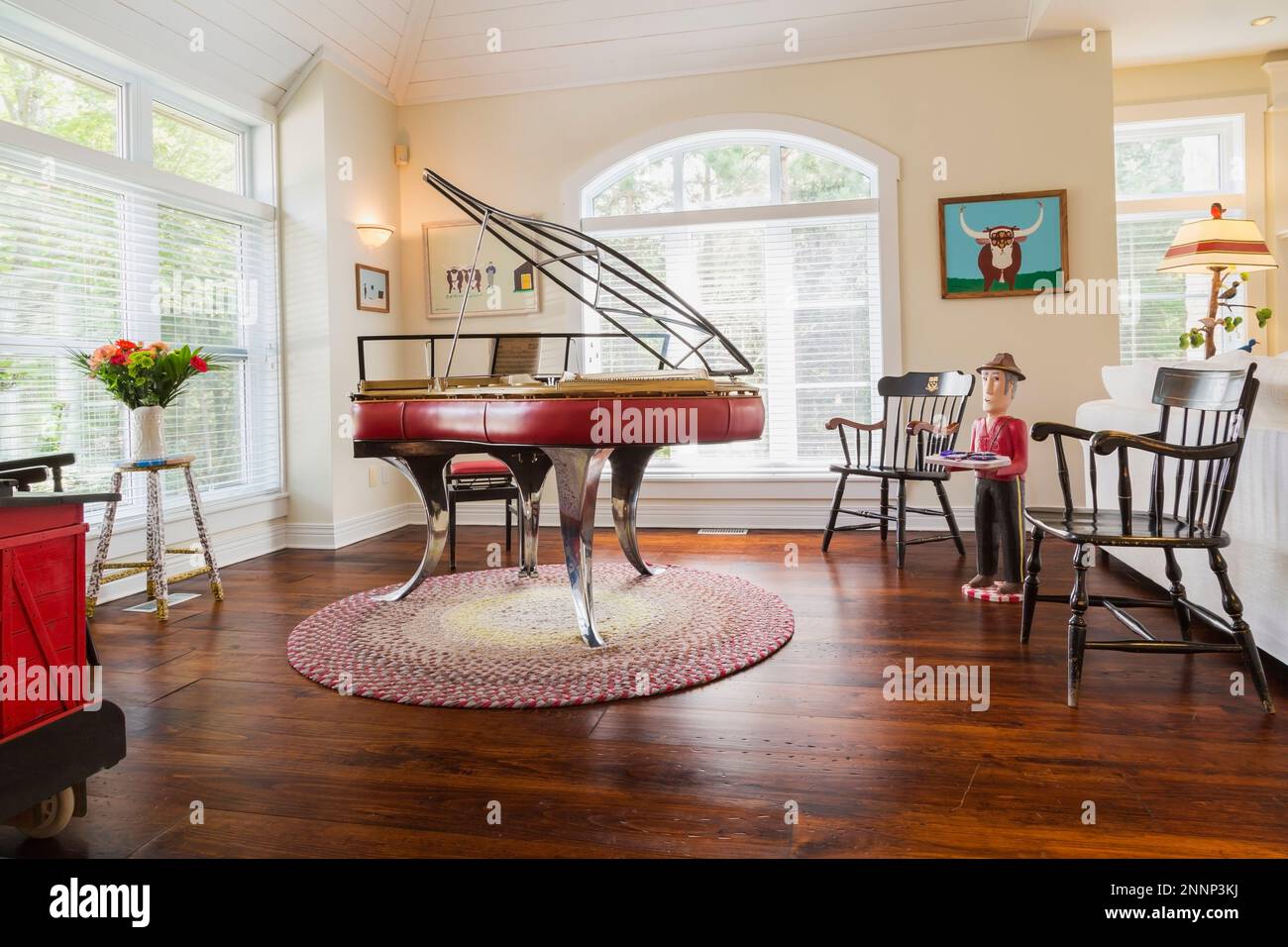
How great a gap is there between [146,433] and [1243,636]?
378cm

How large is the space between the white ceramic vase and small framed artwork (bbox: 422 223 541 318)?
2.36m

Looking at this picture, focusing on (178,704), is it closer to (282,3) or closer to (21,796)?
(21,796)

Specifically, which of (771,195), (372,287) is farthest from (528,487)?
(771,195)

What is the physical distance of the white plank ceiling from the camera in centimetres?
430

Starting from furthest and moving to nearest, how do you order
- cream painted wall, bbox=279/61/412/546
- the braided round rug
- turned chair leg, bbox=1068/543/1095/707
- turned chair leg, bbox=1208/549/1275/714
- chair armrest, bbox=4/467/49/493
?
cream painted wall, bbox=279/61/412/546 → the braided round rug → turned chair leg, bbox=1068/543/1095/707 → turned chair leg, bbox=1208/549/1275/714 → chair armrest, bbox=4/467/49/493

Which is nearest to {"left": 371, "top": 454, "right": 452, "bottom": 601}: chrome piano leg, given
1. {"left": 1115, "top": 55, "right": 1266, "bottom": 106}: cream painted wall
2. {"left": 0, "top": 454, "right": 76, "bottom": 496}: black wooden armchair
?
{"left": 0, "top": 454, "right": 76, "bottom": 496}: black wooden armchair

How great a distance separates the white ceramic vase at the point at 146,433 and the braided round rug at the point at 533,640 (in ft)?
3.25

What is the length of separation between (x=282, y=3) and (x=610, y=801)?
14.4 feet

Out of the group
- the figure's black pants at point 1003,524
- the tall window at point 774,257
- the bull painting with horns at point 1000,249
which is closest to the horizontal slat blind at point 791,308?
the tall window at point 774,257

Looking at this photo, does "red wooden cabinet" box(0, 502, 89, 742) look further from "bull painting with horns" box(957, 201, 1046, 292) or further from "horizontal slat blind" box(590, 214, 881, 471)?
"bull painting with horns" box(957, 201, 1046, 292)

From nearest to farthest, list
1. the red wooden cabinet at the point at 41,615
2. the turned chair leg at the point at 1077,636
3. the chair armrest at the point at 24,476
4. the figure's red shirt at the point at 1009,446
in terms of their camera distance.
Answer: the red wooden cabinet at the point at 41,615
the chair armrest at the point at 24,476
the turned chair leg at the point at 1077,636
the figure's red shirt at the point at 1009,446

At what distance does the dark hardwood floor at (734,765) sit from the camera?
4.95ft

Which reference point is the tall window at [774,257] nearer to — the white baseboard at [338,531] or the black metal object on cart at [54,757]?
the white baseboard at [338,531]

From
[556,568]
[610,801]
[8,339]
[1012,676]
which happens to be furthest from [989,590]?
[8,339]
